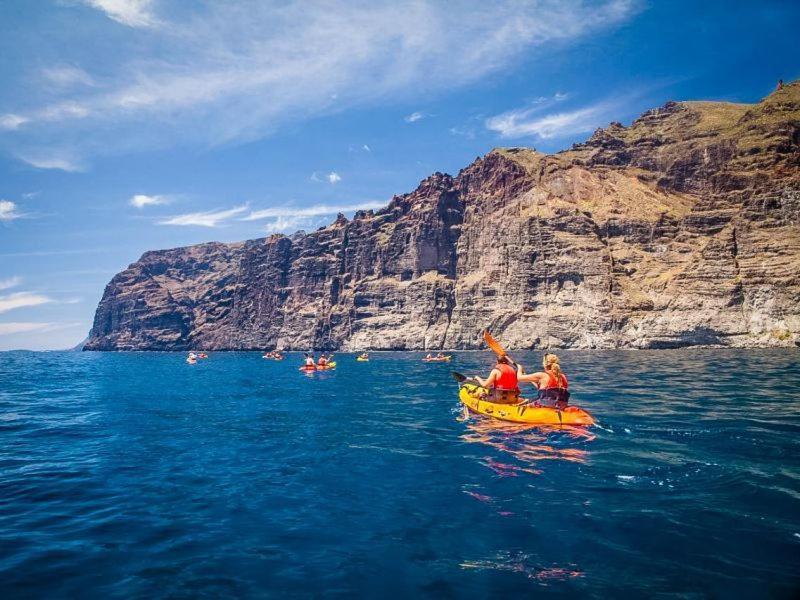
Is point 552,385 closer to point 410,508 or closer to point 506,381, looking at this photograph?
point 506,381

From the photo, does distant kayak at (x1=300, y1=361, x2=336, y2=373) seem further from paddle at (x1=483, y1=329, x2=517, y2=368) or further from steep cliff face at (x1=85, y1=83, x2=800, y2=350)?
steep cliff face at (x1=85, y1=83, x2=800, y2=350)

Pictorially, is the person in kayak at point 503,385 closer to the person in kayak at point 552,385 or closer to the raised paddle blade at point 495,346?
the raised paddle blade at point 495,346

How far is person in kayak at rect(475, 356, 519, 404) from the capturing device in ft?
60.4

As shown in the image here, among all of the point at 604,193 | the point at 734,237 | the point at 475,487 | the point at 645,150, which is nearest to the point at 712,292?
the point at 734,237

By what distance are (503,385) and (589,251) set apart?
110180mm

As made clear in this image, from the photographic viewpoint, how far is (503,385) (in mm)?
18531

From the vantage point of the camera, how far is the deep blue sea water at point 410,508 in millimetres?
6547

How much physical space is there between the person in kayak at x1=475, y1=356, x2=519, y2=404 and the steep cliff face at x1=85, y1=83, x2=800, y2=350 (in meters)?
85.5

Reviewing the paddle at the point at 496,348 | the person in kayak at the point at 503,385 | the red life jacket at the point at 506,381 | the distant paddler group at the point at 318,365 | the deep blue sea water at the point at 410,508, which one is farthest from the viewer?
the distant paddler group at the point at 318,365

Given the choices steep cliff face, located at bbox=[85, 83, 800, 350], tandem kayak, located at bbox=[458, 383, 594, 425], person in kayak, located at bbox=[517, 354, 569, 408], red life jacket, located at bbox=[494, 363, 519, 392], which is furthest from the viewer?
steep cliff face, located at bbox=[85, 83, 800, 350]

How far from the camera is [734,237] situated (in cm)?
9669

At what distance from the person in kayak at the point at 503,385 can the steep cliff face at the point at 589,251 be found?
8546 cm

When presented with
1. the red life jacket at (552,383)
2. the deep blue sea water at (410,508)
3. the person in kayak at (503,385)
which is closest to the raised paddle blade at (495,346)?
the person in kayak at (503,385)

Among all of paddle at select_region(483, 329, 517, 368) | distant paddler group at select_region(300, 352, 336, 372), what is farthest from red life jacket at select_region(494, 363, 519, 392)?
distant paddler group at select_region(300, 352, 336, 372)
